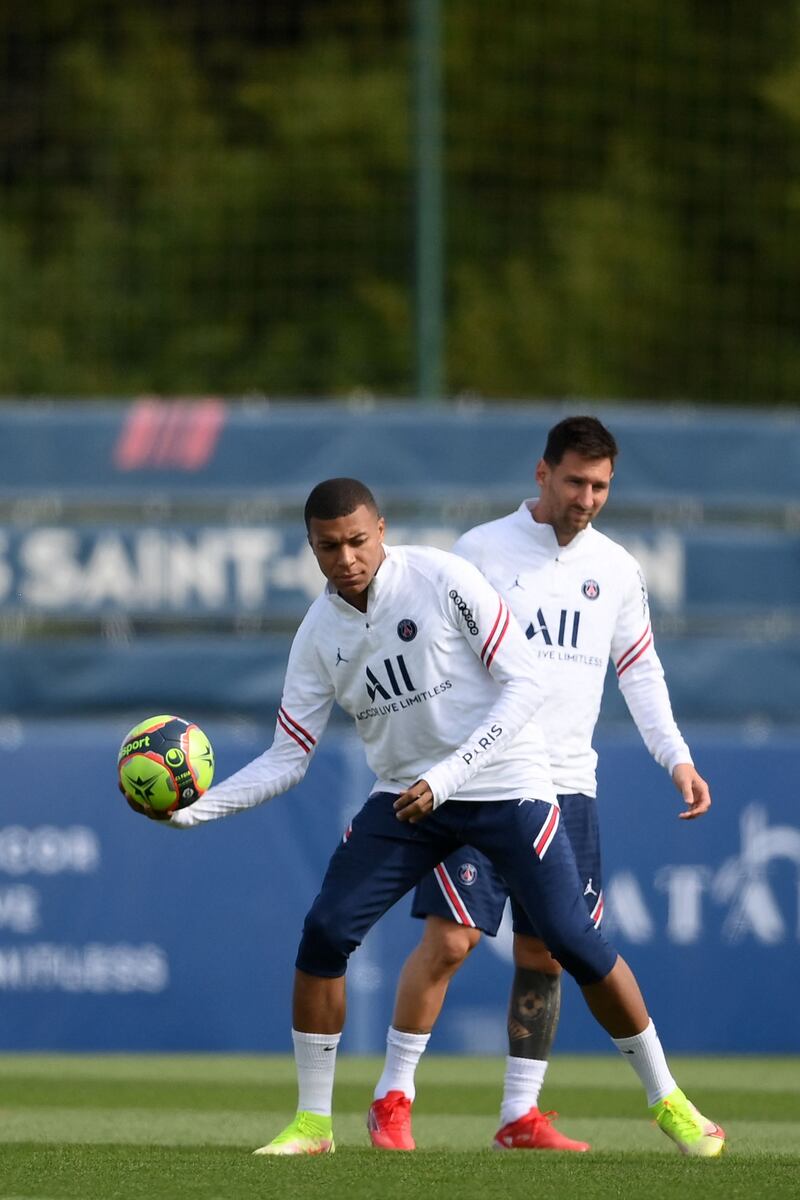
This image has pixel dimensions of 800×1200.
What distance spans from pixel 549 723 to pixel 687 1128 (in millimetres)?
1402

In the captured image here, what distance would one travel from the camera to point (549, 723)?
7.14m

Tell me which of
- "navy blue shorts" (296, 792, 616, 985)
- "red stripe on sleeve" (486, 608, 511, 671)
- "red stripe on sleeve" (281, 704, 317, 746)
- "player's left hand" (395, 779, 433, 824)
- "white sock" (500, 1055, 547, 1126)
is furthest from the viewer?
"white sock" (500, 1055, 547, 1126)

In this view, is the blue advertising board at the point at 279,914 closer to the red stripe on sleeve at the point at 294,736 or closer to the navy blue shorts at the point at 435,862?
the red stripe on sleeve at the point at 294,736

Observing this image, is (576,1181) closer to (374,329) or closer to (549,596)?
(549,596)

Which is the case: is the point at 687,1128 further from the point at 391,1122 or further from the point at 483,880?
the point at 483,880

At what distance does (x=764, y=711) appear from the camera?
14.7 metres

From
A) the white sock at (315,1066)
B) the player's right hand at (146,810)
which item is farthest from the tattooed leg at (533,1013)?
the player's right hand at (146,810)

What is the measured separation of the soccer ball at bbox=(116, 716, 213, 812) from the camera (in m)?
6.53

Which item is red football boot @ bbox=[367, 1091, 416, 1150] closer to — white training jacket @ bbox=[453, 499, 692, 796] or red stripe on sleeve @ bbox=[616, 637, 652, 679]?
white training jacket @ bbox=[453, 499, 692, 796]

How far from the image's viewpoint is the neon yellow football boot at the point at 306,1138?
6570mm

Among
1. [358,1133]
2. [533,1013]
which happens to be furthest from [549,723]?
[358,1133]

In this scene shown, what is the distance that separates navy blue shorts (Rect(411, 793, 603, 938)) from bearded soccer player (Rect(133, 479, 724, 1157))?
0.45m

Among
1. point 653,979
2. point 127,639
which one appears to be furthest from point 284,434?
point 653,979

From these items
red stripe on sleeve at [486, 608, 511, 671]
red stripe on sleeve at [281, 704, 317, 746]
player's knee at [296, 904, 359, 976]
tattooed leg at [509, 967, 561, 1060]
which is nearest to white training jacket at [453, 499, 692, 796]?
red stripe on sleeve at [486, 608, 511, 671]
